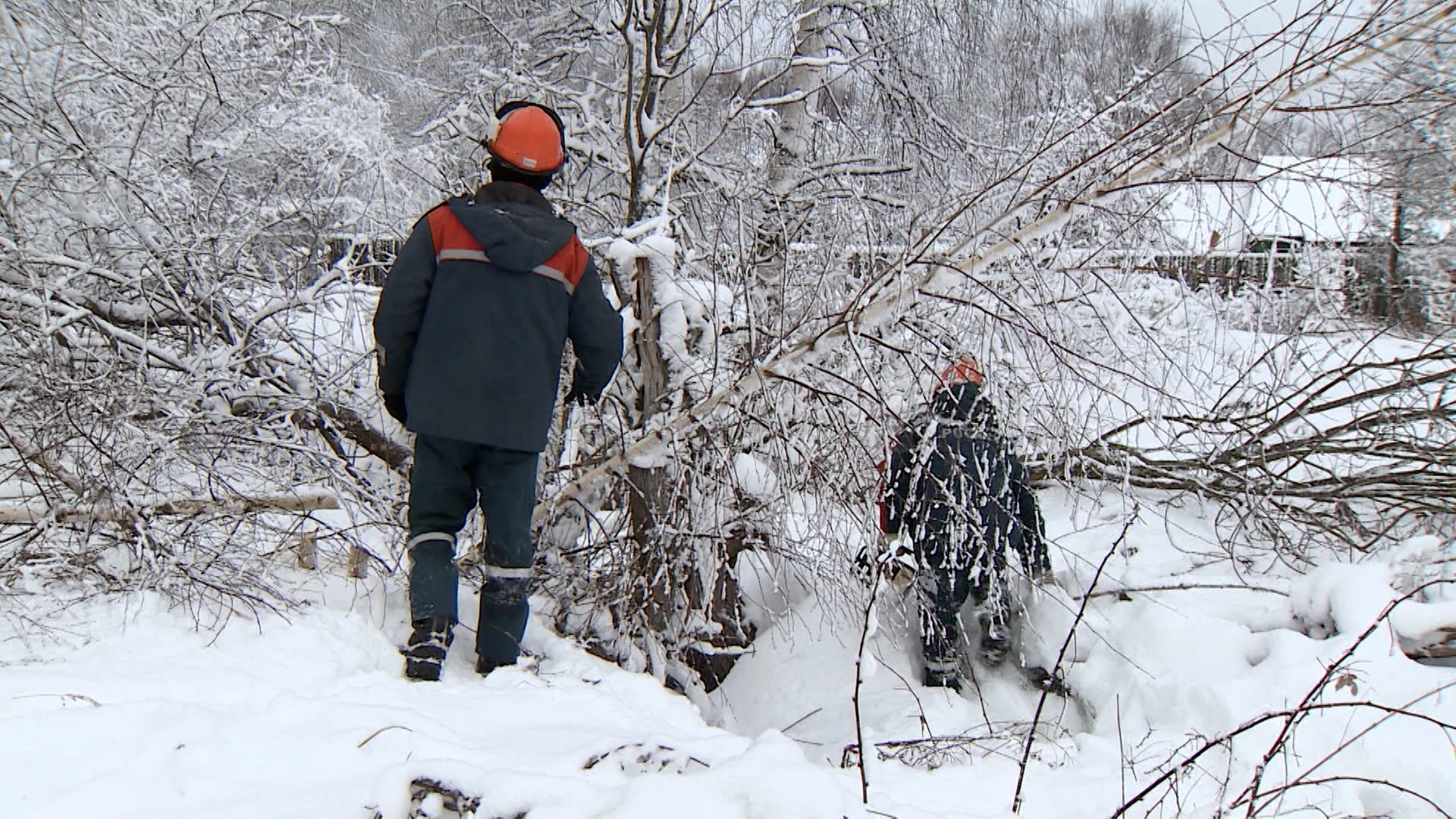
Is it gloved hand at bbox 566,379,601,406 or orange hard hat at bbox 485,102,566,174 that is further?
gloved hand at bbox 566,379,601,406

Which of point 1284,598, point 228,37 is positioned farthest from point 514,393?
point 228,37

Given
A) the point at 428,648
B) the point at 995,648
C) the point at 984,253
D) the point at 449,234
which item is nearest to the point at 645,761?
the point at 428,648

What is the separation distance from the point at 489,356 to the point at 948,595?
2.37 meters

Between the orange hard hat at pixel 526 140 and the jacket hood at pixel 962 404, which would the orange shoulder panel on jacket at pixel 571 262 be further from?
the jacket hood at pixel 962 404

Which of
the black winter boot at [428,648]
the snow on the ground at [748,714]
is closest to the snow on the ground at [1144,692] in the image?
Result: the snow on the ground at [748,714]

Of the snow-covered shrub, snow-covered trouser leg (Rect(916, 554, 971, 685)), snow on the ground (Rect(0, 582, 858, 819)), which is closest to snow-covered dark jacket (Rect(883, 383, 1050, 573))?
snow-covered trouser leg (Rect(916, 554, 971, 685))

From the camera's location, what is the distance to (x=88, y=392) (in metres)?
2.99

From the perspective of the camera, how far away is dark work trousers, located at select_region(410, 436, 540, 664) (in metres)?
2.58

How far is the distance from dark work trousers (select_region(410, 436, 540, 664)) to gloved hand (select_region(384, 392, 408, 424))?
12 cm

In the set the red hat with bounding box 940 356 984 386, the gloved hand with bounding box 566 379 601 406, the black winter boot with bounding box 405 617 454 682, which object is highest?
the red hat with bounding box 940 356 984 386

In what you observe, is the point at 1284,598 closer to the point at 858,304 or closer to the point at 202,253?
the point at 858,304

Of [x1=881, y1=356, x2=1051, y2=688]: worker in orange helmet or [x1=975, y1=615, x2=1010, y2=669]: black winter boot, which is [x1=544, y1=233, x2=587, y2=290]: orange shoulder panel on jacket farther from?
[x1=975, y1=615, x2=1010, y2=669]: black winter boot

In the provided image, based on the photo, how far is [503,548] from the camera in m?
2.63

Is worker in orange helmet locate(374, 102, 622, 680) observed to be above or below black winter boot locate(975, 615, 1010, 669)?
above
